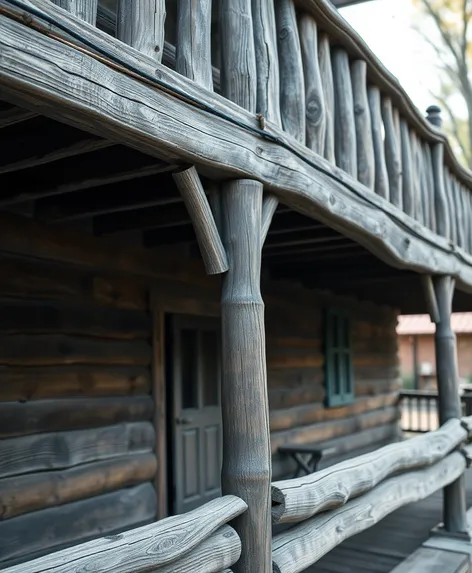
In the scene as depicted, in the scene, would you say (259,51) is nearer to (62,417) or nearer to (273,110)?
(273,110)

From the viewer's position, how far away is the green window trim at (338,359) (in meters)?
8.79

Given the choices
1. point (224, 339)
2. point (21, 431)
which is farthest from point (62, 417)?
point (224, 339)

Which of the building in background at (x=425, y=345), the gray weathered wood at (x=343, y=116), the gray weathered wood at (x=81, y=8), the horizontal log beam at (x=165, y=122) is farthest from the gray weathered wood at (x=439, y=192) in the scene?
the building in background at (x=425, y=345)

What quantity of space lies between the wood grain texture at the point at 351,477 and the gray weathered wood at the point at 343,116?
2.02 m

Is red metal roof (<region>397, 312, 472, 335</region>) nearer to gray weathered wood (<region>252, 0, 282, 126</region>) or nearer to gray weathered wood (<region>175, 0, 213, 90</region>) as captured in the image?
gray weathered wood (<region>252, 0, 282, 126</region>)

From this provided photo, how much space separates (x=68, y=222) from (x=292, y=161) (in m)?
1.78

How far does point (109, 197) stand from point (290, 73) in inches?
52.0

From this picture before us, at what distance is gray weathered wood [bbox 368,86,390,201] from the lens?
5359mm

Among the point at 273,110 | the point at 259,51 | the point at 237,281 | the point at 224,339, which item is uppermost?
the point at 259,51

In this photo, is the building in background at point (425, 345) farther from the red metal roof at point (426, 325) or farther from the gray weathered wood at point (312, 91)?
the gray weathered wood at point (312, 91)

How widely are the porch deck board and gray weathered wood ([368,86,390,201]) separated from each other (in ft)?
9.68

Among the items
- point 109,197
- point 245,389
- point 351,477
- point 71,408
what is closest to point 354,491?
point 351,477

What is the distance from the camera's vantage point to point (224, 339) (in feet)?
11.0

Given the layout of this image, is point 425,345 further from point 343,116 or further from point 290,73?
point 290,73
